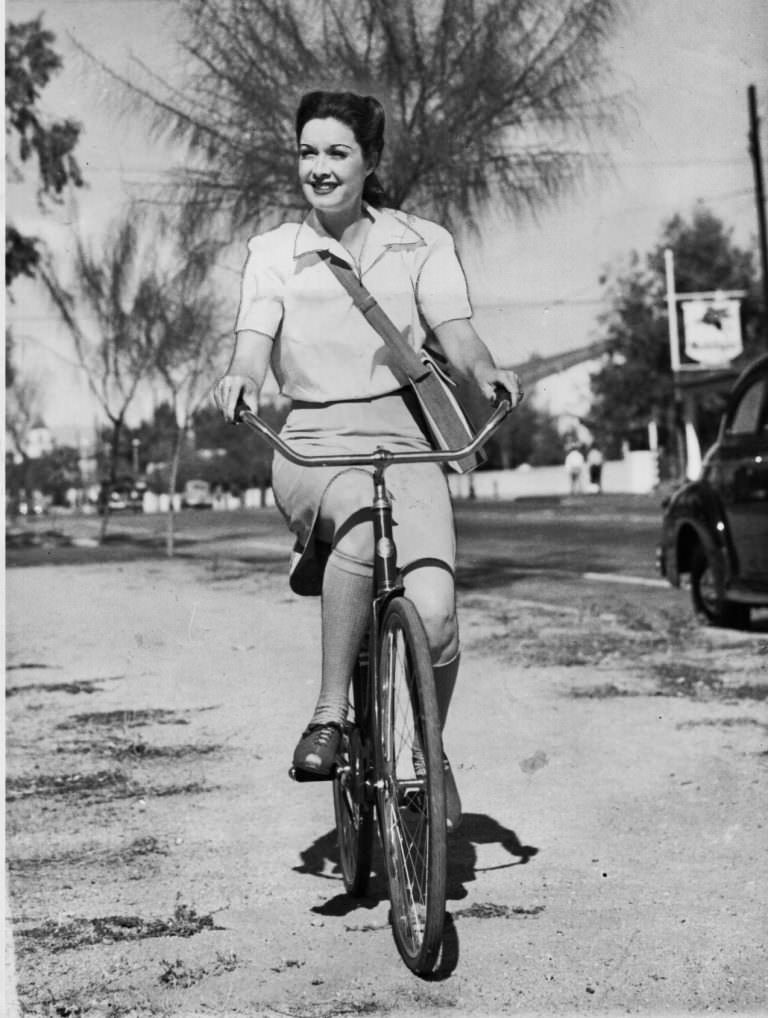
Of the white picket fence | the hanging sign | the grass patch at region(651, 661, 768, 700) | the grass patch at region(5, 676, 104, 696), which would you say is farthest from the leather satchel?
the white picket fence

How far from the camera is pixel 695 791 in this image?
17.0 feet

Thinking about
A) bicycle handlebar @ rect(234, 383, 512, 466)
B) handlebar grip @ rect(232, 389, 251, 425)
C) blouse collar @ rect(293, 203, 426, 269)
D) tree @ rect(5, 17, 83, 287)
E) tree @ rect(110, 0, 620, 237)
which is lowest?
bicycle handlebar @ rect(234, 383, 512, 466)

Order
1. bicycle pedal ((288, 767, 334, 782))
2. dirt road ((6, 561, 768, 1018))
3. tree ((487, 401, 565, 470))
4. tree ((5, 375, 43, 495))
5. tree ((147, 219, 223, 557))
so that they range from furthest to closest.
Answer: tree ((487, 401, 565, 470))
tree ((5, 375, 43, 495))
tree ((147, 219, 223, 557))
bicycle pedal ((288, 767, 334, 782))
dirt road ((6, 561, 768, 1018))

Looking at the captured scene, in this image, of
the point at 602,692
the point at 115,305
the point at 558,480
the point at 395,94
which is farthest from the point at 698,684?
the point at 558,480

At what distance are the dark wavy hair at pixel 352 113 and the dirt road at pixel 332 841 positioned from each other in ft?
5.33

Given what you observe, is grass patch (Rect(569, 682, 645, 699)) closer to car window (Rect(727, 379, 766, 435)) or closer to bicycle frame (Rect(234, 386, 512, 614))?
car window (Rect(727, 379, 766, 435))

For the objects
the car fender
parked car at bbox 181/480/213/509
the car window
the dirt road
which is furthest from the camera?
parked car at bbox 181/480/213/509

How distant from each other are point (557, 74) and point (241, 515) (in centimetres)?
808

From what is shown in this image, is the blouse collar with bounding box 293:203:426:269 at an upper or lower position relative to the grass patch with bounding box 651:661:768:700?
upper

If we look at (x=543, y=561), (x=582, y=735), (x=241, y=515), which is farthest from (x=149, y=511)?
(x=582, y=735)

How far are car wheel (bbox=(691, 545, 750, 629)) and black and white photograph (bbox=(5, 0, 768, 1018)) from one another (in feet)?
6.03

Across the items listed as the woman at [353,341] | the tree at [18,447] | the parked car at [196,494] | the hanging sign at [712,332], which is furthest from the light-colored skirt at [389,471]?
the hanging sign at [712,332]

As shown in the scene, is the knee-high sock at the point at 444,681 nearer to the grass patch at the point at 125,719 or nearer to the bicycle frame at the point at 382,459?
the bicycle frame at the point at 382,459

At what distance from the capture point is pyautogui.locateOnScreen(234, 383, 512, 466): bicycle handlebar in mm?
3262
